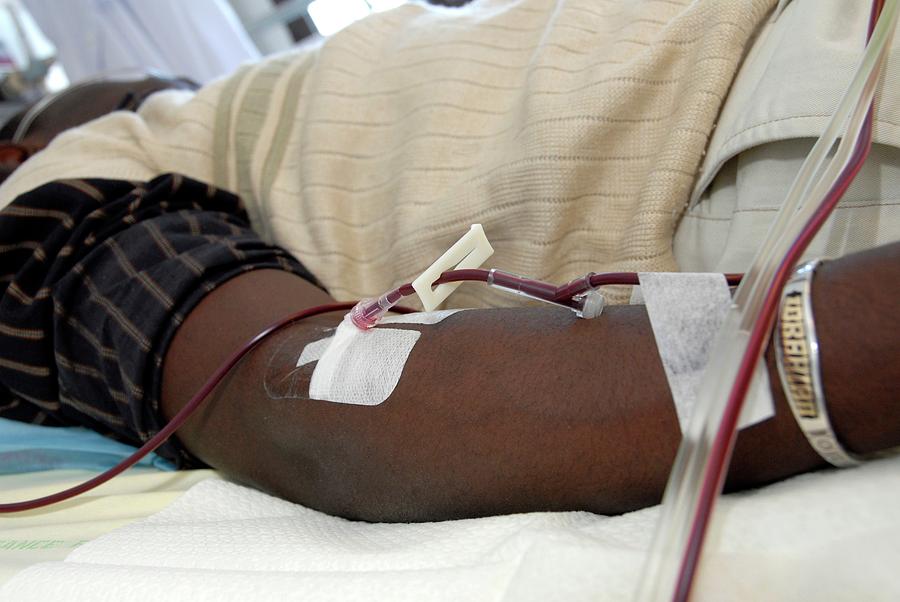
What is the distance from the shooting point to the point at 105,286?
2.38 ft

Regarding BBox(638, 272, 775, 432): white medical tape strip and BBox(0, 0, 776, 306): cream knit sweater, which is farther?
BBox(0, 0, 776, 306): cream knit sweater

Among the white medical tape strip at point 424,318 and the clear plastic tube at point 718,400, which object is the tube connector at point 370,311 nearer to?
the white medical tape strip at point 424,318

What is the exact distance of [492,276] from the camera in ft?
1.68

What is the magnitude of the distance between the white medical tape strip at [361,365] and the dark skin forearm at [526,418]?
0.03ft

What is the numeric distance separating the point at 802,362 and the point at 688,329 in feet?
0.23

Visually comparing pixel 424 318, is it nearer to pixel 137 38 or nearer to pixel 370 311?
pixel 370 311

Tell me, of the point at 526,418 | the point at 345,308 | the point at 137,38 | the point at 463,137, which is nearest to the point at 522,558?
the point at 526,418

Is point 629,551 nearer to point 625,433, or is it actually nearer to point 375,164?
point 625,433

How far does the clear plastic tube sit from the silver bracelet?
0.12 feet

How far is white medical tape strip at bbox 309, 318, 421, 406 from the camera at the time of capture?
20.4 inches

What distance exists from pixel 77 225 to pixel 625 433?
75 centimetres

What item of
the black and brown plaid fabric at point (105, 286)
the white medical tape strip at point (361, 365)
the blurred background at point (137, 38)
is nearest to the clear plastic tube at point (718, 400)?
the white medical tape strip at point (361, 365)

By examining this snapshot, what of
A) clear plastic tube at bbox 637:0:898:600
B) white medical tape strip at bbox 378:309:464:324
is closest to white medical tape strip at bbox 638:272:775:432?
clear plastic tube at bbox 637:0:898:600

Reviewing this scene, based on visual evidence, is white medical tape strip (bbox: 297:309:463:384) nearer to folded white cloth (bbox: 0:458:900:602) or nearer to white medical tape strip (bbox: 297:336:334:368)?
white medical tape strip (bbox: 297:336:334:368)
